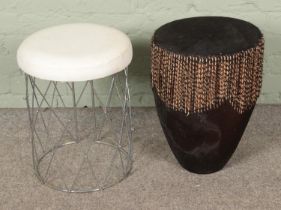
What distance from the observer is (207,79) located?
1455 mm

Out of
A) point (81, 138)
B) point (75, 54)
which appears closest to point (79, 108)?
point (81, 138)

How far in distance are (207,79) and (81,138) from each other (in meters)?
0.57

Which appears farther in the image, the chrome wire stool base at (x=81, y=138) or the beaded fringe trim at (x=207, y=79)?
the chrome wire stool base at (x=81, y=138)

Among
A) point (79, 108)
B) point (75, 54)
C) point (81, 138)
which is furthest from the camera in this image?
point (79, 108)

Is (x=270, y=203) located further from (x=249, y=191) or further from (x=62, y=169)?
(x=62, y=169)

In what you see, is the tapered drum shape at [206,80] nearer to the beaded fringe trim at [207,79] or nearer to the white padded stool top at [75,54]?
the beaded fringe trim at [207,79]

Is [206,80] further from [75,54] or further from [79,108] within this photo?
[79,108]

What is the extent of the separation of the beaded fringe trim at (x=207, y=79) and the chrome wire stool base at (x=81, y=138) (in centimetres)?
13

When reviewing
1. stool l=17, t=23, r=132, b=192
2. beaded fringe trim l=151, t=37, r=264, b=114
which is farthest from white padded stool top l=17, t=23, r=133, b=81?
beaded fringe trim l=151, t=37, r=264, b=114

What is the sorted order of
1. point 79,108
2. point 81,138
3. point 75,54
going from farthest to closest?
point 79,108
point 81,138
point 75,54

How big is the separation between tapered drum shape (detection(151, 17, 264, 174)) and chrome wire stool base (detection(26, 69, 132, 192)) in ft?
0.46

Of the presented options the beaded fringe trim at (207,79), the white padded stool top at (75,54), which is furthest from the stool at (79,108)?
the beaded fringe trim at (207,79)

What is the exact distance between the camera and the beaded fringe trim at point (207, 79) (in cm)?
144

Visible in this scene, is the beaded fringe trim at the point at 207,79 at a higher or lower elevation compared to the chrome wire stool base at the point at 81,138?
higher
